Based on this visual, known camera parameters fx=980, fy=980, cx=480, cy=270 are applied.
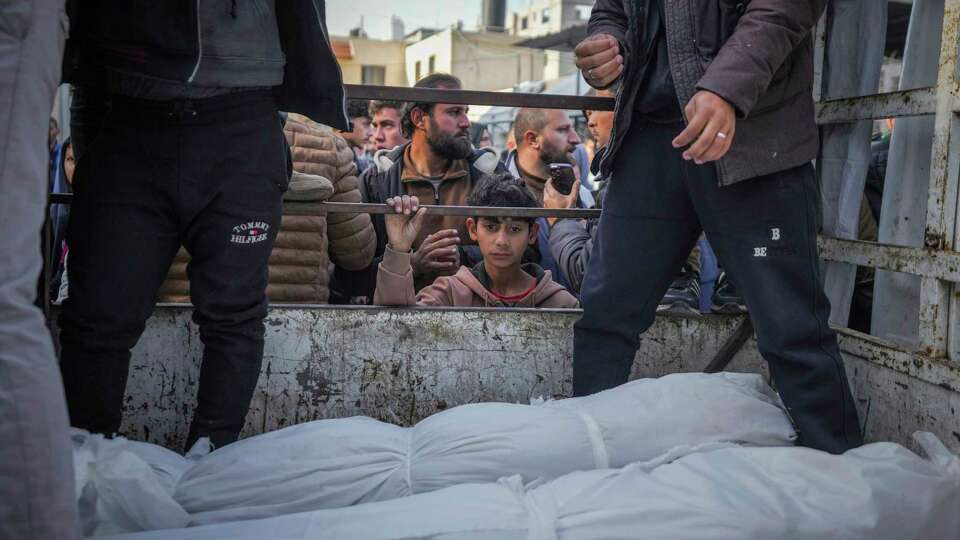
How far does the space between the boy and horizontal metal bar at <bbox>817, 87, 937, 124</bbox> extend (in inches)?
49.9

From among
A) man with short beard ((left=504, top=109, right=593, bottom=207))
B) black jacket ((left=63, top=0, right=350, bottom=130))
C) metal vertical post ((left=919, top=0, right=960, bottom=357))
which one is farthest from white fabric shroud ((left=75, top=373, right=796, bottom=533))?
man with short beard ((left=504, top=109, right=593, bottom=207))

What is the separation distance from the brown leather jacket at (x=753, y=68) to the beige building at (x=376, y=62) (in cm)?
4941

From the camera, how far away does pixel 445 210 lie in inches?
133

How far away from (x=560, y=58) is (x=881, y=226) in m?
41.2

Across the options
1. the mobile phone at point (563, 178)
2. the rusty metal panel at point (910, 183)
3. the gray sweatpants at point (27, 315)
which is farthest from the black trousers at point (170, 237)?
the mobile phone at point (563, 178)

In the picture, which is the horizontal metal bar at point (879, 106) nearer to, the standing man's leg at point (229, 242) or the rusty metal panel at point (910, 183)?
the rusty metal panel at point (910, 183)

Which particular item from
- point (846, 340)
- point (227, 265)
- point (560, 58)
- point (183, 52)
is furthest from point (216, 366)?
point (560, 58)

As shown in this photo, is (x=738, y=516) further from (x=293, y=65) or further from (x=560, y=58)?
(x=560, y=58)

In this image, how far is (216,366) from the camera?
2744mm

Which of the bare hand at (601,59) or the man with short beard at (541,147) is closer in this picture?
the bare hand at (601,59)

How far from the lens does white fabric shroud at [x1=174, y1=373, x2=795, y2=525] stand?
7.61ft

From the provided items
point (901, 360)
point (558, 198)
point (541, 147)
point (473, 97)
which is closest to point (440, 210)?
point (473, 97)

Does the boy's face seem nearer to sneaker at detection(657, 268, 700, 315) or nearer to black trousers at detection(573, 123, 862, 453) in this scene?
sneaker at detection(657, 268, 700, 315)

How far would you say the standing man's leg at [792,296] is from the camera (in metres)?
2.53
